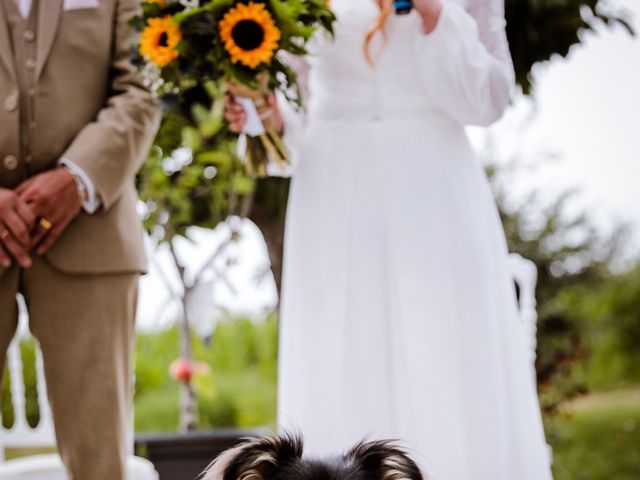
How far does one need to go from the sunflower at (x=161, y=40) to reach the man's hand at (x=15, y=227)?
508 mm

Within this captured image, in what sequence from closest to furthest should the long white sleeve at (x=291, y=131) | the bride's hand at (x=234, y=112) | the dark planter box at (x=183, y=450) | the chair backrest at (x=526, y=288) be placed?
the bride's hand at (x=234, y=112), the long white sleeve at (x=291, y=131), the chair backrest at (x=526, y=288), the dark planter box at (x=183, y=450)

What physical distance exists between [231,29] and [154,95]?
1.09ft

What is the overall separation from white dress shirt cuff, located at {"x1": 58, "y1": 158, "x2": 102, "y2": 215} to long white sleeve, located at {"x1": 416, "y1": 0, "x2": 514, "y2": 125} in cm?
99

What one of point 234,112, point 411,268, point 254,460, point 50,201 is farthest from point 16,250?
point 411,268

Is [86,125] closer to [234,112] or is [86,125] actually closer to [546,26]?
[234,112]

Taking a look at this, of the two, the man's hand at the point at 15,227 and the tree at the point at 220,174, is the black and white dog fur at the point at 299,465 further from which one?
the tree at the point at 220,174

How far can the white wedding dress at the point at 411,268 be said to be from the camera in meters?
2.40

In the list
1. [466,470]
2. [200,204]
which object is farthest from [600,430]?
Answer: [466,470]

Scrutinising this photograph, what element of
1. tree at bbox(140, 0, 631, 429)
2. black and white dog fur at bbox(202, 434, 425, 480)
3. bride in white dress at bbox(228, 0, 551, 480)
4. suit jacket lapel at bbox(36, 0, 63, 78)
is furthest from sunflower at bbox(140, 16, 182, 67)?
tree at bbox(140, 0, 631, 429)

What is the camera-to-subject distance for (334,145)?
2.60 metres

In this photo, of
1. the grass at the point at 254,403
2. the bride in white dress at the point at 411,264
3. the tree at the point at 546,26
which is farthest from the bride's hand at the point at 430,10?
the grass at the point at 254,403

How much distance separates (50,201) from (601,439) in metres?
5.81

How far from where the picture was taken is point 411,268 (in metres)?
2.46

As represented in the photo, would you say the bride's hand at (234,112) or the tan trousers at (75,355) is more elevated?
the bride's hand at (234,112)
